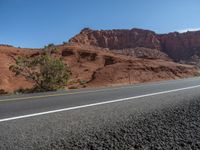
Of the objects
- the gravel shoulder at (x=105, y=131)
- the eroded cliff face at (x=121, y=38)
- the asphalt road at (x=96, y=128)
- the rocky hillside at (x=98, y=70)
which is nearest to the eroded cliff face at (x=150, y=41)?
the eroded cliff face at (x=121, y=38)

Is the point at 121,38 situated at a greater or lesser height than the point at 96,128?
greater

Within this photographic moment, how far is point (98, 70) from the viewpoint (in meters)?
39.6

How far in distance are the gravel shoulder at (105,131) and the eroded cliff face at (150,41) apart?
7776 cm

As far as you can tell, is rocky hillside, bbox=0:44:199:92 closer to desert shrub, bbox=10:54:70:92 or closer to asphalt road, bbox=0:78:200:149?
desert shrub, bbox=10:54:70:92

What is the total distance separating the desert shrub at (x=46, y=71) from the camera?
2000 cm

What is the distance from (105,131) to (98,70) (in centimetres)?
3546

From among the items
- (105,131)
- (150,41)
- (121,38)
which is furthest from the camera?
(121,38)

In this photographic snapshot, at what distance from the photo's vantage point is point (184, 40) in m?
90.2

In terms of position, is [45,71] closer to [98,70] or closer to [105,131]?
[105,131]

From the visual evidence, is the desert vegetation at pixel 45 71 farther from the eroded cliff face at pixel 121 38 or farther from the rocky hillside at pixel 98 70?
the eroded cliff face at pixel 121 38

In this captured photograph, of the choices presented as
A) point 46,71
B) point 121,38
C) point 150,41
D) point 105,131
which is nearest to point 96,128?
point 105,131

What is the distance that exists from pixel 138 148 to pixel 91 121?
1476 mm

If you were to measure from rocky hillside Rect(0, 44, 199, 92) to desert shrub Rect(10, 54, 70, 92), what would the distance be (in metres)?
7.05

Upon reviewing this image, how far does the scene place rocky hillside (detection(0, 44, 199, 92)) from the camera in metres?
33.4
